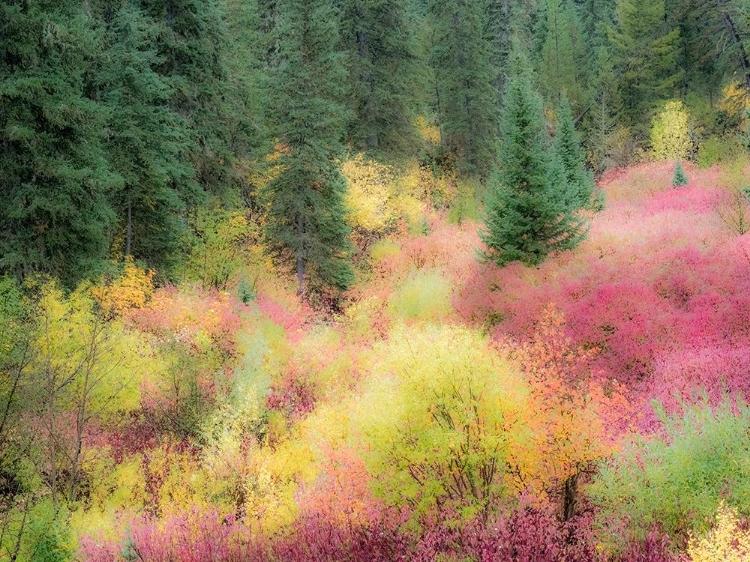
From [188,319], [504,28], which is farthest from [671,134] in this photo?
[188,319]

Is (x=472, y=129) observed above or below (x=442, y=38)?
below

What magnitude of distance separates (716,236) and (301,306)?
15750 millimetres

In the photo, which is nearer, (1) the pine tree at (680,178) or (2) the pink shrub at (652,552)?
(2) the pink shrub at (652,552)

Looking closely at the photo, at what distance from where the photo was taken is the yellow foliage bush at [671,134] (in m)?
37.2

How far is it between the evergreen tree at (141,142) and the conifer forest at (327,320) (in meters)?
0.13

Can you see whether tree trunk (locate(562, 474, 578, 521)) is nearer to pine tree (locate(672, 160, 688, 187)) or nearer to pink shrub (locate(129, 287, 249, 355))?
pink shrub (locate(129, 287, 249, 355))

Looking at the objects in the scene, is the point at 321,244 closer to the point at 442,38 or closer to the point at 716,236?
the point at 716,236

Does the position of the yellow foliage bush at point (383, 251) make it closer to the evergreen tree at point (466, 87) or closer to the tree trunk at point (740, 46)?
the evergreen tree at point (466, 87)

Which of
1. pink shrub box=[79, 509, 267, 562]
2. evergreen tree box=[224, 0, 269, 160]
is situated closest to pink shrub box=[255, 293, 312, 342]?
A: evergreen tree box=[224, 0, 269, 160]

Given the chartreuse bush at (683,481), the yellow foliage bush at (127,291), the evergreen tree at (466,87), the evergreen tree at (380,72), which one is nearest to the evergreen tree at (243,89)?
the evergreen tree at (380,72)

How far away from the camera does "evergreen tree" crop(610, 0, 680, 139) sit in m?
42.4

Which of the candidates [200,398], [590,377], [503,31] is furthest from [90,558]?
[503,31]

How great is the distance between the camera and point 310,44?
23.8 m

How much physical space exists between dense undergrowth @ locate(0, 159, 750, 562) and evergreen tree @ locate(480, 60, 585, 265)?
82 cm
